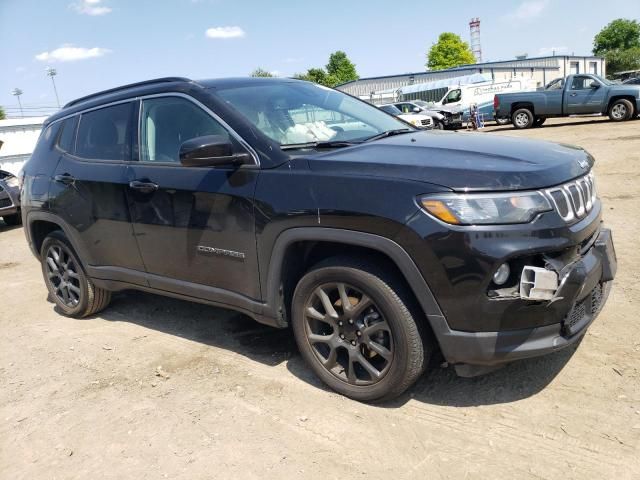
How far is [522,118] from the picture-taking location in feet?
65.8

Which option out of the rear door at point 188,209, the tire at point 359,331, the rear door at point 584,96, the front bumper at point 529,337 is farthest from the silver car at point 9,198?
the rear door at point 584,96

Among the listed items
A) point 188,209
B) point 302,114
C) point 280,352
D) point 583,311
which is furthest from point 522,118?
point 188,209

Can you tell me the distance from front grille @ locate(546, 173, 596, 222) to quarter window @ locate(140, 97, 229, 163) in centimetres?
194

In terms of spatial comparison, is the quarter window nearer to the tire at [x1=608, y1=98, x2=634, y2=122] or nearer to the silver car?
the silver car

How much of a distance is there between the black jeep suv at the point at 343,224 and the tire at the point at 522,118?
17.5 meters

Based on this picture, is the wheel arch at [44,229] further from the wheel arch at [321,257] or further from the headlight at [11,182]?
the headlight at [11,182]

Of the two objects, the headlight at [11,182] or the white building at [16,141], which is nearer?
the headlight at [11,182]

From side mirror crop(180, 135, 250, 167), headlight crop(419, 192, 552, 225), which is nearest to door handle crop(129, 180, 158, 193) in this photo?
side mirror crop(180, 135, 250, 167)

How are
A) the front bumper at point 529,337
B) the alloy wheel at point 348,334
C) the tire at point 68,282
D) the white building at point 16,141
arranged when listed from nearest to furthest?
the front bumper at point 529,337, the alloy wheel at point 348,334, the tire at point 68,282, the white building at point 16,141

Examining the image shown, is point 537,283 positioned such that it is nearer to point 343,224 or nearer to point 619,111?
point 343,224

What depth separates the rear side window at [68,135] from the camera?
4.50 metres

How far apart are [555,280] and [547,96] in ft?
62.1

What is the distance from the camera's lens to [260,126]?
329 centimetres

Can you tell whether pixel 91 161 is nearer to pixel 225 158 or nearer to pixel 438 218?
pixel 225 158
